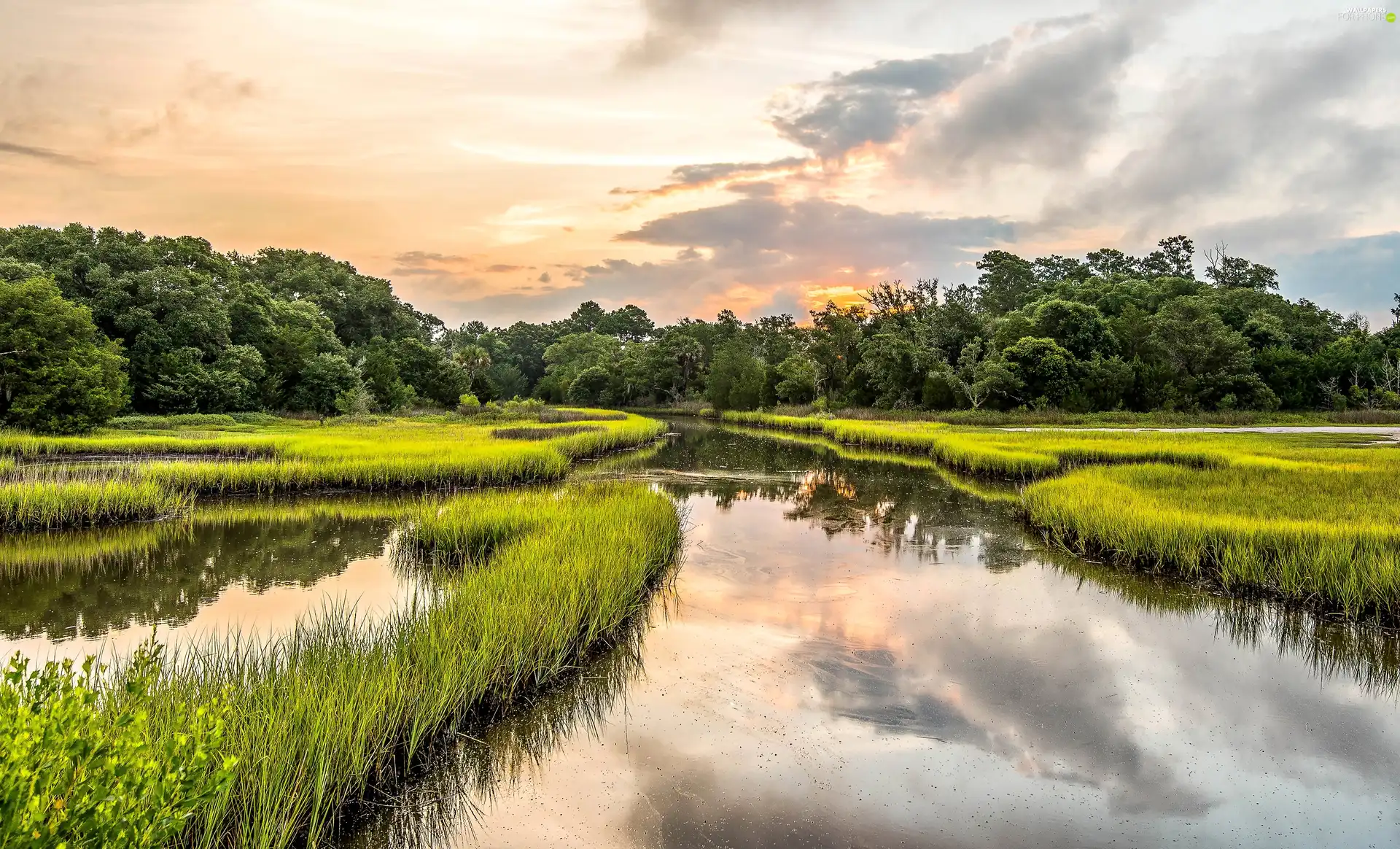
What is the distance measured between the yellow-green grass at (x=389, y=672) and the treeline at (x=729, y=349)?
931 inches

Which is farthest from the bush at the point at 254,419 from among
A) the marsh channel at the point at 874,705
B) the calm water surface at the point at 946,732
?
the calm water surface at the point at 946,732

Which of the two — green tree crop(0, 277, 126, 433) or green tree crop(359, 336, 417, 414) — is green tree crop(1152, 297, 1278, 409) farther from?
Result: green tree crop(0, 277, 126, 433)

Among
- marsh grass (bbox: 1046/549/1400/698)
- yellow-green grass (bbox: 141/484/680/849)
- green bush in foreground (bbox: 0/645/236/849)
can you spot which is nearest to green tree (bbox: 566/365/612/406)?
yellow-green grass (bbox: 141/484/680/849)

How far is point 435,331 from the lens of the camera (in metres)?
86.6

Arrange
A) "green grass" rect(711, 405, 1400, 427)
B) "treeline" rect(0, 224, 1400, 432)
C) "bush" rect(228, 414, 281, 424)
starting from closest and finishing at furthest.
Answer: "treeline" rect(0, 224, 1400, 432) → "green grass" rect(711, 405, 1400, 427) → "bush" rect(228, 414, 281, 424)

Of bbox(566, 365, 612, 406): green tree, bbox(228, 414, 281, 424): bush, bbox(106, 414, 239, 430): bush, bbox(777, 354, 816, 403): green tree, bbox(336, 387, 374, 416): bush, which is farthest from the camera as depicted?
bbox(566, 365, 612, 406): green tree

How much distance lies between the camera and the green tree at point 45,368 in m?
22.1

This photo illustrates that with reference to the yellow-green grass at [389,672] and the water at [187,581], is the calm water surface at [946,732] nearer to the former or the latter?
the yellow-green grass at [389,672]

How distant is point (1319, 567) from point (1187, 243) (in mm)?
80070

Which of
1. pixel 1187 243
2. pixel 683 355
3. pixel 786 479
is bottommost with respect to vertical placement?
pixel 786 479

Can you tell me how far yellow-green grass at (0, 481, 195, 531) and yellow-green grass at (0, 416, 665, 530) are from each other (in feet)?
0.05

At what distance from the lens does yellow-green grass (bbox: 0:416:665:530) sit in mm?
11797

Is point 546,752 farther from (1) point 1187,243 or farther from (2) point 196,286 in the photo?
(1) point 1187,243

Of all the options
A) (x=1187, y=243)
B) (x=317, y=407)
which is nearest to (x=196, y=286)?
(x=317, y=407)
